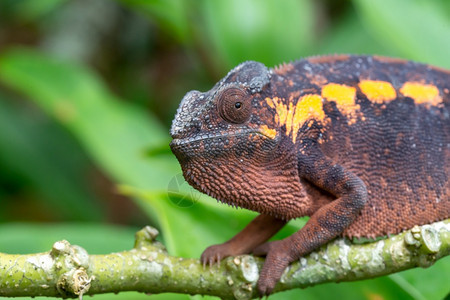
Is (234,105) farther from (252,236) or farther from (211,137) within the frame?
(252,236)

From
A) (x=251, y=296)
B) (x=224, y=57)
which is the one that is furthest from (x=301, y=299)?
(x=224, y=57)

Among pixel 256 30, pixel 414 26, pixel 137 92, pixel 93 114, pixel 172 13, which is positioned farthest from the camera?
pixel 137 92

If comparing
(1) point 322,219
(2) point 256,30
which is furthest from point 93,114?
(1) point 322,219

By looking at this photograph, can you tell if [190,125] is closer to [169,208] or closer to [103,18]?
[169,208]

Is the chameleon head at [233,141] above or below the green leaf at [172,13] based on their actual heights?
below

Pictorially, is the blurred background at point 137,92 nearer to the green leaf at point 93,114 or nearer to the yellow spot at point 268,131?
the green leaf at point 93,114

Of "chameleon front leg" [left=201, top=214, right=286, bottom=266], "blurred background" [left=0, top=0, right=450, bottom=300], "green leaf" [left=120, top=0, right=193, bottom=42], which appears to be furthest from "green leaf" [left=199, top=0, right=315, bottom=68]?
"chameleon front leg" [left=201, top=214, right=286, bottom=266]

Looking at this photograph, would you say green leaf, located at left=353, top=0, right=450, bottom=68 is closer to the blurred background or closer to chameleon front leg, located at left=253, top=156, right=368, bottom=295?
the blurred background

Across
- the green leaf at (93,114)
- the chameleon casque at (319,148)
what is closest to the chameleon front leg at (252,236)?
the chameleon casque at (319,148)
